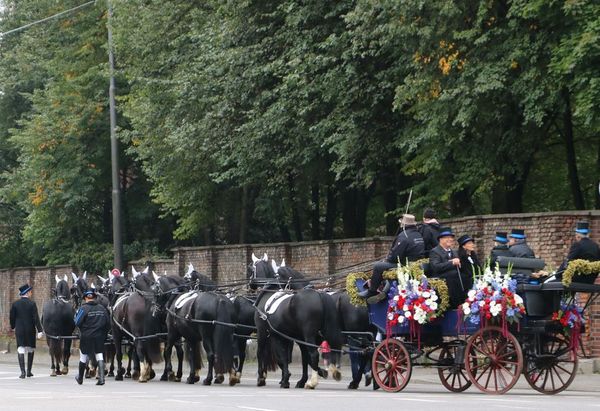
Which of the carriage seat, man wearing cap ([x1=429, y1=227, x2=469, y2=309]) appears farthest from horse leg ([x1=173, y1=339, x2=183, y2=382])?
the carriage seat

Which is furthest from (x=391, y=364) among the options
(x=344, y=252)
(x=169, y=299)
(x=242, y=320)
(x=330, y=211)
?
(x=330, y=211)

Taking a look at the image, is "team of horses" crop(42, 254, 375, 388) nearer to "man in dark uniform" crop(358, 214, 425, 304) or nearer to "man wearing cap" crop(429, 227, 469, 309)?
"man in dark uniform" crop(358, 214, 425, 304)

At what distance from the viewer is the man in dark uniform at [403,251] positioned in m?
21.5

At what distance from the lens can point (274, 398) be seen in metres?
20.6

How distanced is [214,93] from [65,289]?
8.66 meters

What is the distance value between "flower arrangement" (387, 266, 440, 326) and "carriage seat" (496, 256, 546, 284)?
1044 mm

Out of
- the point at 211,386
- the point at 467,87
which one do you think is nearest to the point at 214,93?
the point at 467,87

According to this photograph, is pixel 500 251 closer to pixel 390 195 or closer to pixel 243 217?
pixel 390 195

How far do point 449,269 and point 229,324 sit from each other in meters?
6.41

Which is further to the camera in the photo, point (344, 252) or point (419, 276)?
point (344, 252)

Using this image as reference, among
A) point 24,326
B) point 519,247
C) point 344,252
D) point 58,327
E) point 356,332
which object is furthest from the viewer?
point 344,252

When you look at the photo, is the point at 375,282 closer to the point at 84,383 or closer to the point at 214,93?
the point at 84,383

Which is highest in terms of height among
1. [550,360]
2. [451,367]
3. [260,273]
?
[260,273]

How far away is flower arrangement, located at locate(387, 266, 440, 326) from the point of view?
20469 millimetres
